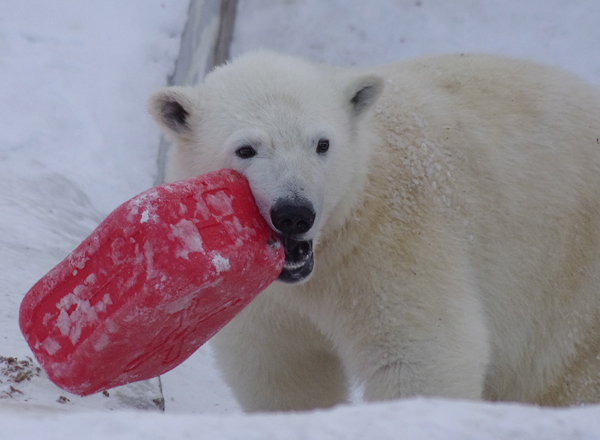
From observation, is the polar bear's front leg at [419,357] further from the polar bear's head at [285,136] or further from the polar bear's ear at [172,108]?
the polar bear's ear at [172,108]

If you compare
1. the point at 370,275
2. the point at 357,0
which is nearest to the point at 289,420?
the point at 370,275

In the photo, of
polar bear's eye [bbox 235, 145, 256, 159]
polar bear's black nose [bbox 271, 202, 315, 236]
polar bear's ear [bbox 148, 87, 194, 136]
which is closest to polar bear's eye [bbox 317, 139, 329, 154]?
polar bear's eye [bbox 235, 145, 256, 159]

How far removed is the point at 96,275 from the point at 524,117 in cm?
220

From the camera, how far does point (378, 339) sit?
3043mm

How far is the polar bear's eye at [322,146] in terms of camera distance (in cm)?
294

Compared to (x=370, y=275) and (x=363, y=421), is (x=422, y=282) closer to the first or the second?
(x=370, y=275)

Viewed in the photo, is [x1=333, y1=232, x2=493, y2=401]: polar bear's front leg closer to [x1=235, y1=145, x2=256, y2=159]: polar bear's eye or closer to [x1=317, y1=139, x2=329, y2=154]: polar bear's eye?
[x1=317, y1=139, x2=329, y2=154]: polar bear's eye

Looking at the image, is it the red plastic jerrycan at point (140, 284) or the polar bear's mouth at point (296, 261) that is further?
the polar bear's mouth at point (296, 261)

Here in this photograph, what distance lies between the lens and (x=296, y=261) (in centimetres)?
284

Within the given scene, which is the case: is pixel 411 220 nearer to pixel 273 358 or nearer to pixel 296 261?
pixel 296 261

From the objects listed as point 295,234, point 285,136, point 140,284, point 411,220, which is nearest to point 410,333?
point 411,220

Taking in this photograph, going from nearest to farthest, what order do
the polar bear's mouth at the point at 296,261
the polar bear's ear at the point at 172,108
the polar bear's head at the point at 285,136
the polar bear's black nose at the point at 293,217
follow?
the polar bear's black nose at the point at 293,217
the polar bear's head at the point at 285,136
the polar bear's mouth at the point at 296,261
the polar bear's ear at the point at 172,108

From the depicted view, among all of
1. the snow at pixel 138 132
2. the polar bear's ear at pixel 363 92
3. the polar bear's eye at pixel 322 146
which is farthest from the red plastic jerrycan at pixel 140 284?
the polar bear's ear at pixel 363 92

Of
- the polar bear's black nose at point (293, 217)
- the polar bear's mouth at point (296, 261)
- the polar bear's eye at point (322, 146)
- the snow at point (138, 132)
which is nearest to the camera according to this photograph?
the snow at point (138, 132)
